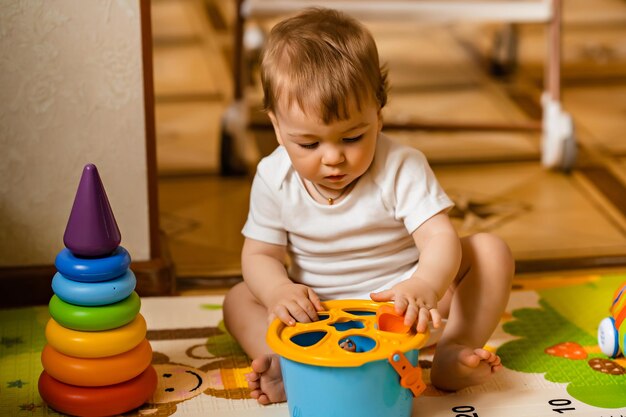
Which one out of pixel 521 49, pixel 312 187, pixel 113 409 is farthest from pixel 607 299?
pixel 521 49

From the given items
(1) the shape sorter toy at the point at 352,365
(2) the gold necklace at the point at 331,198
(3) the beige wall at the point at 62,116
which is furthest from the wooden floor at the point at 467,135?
(1) the shape sorter toy at the point at 352,365

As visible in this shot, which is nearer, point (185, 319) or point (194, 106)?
point (185, 319)

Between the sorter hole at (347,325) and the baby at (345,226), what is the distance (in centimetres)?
3

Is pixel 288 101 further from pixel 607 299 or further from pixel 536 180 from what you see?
pixel 536 180

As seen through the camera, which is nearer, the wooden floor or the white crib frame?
the wooden floor

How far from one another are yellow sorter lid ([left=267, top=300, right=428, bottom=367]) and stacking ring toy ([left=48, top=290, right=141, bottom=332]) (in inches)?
6.6

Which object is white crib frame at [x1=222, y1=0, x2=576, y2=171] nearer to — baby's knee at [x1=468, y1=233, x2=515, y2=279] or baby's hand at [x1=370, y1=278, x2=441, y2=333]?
baby's knee at [x1=468, y1=233, x2=515, y2=279]

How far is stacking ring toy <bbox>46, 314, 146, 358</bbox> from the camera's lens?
1148 millimetres

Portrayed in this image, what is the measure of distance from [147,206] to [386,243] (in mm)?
408

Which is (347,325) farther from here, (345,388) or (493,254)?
(493,254)

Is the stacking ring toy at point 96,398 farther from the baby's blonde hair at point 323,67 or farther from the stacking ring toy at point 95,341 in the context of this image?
the baby's blonde hair at point 323,67

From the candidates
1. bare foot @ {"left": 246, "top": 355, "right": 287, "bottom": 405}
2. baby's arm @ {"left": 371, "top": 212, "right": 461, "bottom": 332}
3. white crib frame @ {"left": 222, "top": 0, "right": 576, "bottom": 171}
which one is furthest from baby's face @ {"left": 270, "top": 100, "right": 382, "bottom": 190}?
white crib frame @ {"left": 222, "top": 0, "right": 576, "bottom": 171}

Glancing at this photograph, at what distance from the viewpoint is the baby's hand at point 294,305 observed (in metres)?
1.16

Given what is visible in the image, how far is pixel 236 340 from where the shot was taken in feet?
4.44
